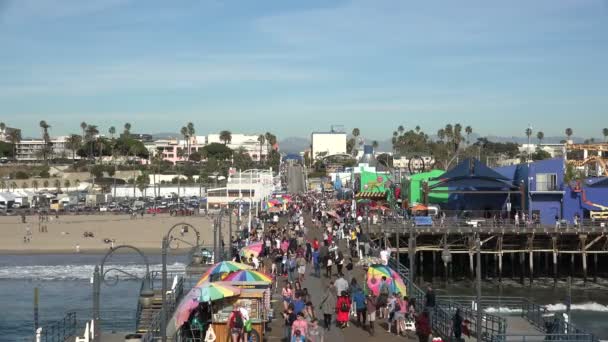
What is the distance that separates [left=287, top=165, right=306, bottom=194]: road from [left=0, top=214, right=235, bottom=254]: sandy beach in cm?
3431

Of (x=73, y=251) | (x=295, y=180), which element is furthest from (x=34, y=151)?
(x=73, y=251)

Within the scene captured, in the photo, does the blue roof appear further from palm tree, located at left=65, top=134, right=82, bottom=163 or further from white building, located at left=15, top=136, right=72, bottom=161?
white building, located at left=15, top=136, right=72, bottom=161

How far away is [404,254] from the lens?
4903 centimetres

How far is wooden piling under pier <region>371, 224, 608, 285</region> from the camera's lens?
150ft

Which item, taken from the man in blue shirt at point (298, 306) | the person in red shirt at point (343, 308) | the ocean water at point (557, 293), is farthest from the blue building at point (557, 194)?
the man in blue shirt at point (298, 306)

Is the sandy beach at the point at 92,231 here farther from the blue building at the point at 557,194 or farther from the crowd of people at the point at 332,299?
the crowd of people at the point at 332,299

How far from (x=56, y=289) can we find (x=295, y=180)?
304 feet

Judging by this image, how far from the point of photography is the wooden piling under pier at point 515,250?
45.7 meters

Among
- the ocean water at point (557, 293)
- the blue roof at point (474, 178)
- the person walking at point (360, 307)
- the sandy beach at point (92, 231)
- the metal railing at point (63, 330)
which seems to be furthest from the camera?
the sandy beach at point (92, 231)

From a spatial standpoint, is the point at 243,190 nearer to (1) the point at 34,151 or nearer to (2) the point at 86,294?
(2) the point at 86,294

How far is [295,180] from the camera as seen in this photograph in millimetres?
136375

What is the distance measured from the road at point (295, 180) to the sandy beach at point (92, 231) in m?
34.3

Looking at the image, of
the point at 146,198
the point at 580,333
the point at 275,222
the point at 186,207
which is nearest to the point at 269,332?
the point at 580,333

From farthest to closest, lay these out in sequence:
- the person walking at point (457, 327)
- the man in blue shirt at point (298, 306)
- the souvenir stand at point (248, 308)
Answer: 1. the man in blue shirt at point (298, 306)
2. the souvenir stand at point (248, 308)
3. the person walking at point (457, 327)
